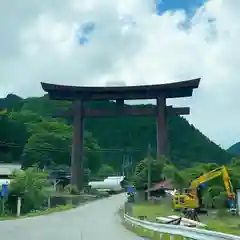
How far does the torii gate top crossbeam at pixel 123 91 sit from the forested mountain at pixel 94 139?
33723mm

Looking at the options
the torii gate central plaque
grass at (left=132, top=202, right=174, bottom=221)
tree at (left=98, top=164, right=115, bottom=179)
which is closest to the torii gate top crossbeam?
the torii gate central plaque

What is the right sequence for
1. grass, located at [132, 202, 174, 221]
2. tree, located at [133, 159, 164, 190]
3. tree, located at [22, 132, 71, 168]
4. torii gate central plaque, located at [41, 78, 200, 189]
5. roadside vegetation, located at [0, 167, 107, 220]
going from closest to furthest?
grass, located at [132, 202, 174, 221] < roadside vegetation, located at [0, 167, 107, 220] < torii gate central plaque, located at [41, 78, 200, 189] < tree, located at [133, 159, 164, 190] < tree, located at [22, 132, 71, 168]

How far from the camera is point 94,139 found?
397 ft

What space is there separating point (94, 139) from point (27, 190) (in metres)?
73.3

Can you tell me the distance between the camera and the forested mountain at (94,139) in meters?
98.8

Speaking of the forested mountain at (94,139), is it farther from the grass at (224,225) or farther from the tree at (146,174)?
the grass at (224,225)

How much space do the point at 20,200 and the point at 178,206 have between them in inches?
635

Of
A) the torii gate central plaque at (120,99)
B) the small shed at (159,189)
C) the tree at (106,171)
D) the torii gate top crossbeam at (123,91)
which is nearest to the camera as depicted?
the torii gate top crossbeam at (123,91)

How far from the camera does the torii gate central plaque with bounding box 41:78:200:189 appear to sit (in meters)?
53.6

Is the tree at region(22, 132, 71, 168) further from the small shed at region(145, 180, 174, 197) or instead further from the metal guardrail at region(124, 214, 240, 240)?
the metal guardrail at region(124, 214, 240, 240)

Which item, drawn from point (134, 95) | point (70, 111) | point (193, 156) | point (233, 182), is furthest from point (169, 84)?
point (193, 156)

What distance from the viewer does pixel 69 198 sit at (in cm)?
5734

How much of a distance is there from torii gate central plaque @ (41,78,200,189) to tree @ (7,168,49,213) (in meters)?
6.51

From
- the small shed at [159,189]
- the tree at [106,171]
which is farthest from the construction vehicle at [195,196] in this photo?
the tree at [106,171]
